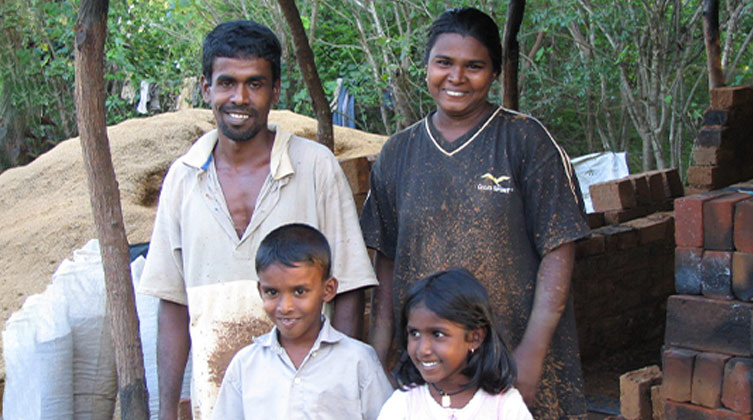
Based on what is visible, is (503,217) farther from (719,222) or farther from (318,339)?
(719,222)

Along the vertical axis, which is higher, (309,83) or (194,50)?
(194,50)

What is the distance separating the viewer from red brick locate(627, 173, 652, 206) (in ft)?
21.1

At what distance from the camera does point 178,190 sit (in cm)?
253

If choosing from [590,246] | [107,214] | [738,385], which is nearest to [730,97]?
[590,246]

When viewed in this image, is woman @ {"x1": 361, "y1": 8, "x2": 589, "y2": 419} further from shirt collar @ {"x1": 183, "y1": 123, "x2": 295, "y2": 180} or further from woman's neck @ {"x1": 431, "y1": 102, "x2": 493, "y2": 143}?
shirt collar @ {"x1": 183, "y1": 123, "x2": 295, "y2": 180}

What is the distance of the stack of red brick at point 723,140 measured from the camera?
6.29 m

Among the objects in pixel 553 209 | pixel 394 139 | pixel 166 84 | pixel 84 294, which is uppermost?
pixel 166 84

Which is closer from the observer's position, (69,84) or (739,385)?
(739,385)

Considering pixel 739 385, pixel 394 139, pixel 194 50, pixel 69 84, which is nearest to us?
pixel 394 139

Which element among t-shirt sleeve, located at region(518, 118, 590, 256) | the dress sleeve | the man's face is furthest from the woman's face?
the dress sleeve

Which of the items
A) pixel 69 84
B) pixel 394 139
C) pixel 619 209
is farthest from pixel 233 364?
pixel 69 84

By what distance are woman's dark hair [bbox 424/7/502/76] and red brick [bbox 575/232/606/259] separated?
3.14 metres

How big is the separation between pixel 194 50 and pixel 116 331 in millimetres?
7793

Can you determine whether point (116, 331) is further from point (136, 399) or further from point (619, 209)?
point (619, 209)
